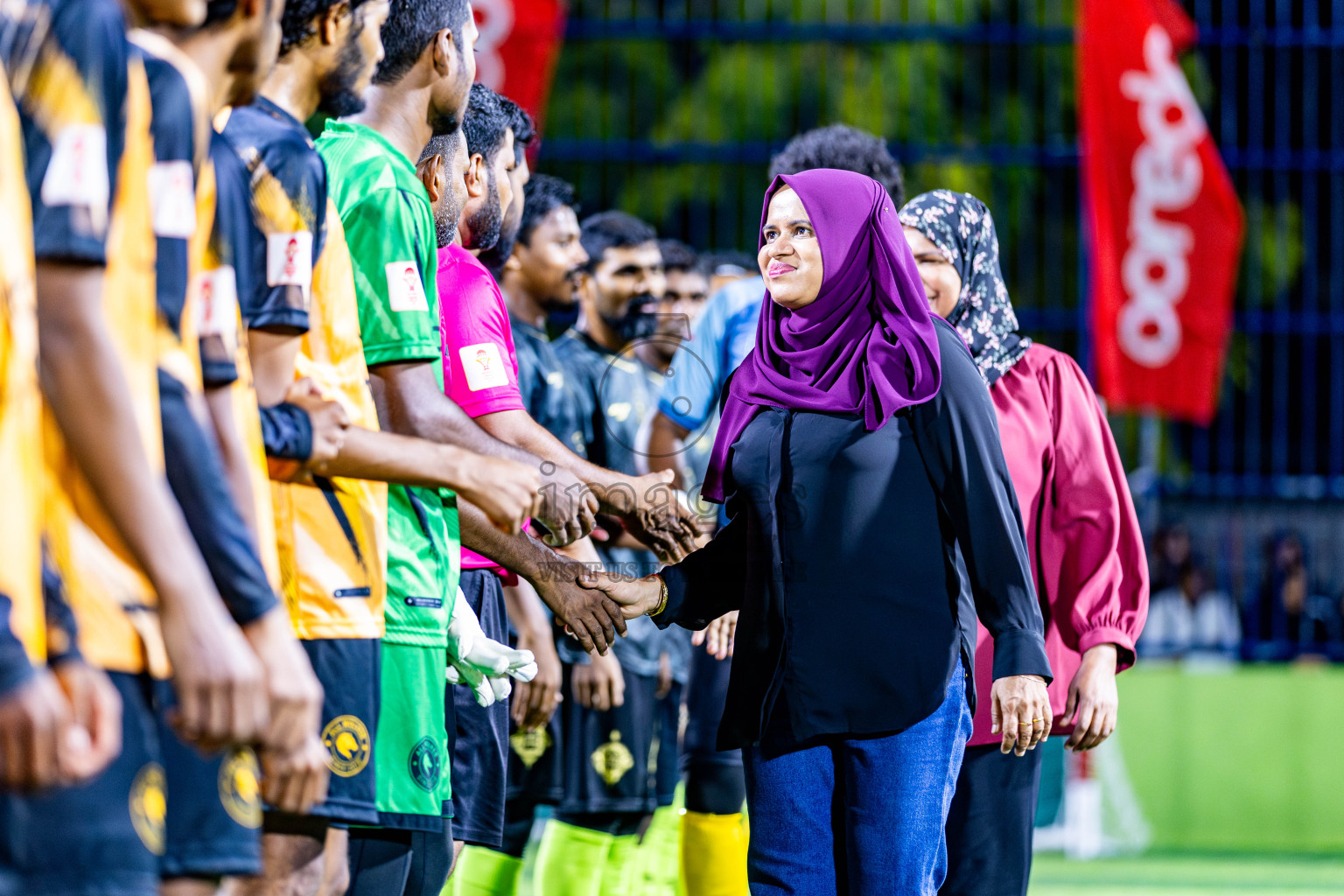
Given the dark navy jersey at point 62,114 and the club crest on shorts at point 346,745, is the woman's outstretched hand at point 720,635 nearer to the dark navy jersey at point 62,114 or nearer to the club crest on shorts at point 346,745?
the club crest on shorts at point 346,745

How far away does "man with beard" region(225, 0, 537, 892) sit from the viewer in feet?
8.69

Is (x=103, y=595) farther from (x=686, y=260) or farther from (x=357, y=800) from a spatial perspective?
(x=686, y=260)

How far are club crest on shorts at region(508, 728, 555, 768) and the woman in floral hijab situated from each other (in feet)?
5.63

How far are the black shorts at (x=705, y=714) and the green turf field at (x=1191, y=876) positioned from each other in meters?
3.26

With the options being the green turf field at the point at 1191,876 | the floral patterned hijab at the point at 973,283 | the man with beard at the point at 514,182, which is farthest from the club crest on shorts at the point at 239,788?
the green turf field at the point at 1191,876

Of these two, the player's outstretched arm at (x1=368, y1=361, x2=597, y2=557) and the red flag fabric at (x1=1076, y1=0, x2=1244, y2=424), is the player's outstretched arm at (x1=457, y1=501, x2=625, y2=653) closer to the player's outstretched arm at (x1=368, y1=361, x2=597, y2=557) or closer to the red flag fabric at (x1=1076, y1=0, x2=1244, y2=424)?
the player's outstretched arm at (x1=368, y1=361, x2=597, y2=557)

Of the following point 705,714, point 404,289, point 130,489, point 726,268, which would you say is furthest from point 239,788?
point 726,268

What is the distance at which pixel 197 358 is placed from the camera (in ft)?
7.38

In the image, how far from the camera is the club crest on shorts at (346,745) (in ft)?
9.38

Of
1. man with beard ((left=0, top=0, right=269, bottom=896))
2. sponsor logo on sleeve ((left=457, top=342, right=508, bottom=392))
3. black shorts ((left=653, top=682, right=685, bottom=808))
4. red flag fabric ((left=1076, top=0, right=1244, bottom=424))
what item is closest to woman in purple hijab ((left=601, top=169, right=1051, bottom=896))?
sponsor logo on sleeve ((left=457, top=342, right=508, bottom=392))

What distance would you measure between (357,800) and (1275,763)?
8488mm

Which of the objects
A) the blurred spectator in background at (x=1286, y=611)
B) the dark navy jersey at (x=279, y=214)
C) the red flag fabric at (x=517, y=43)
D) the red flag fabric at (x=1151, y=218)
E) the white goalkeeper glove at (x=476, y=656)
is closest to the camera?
the dark navy jersey at (x=279, y=214)

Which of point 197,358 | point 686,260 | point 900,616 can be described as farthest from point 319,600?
point 686,260

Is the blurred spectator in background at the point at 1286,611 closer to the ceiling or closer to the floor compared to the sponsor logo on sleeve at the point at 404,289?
closer to the floor
